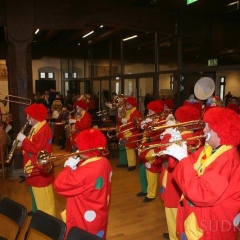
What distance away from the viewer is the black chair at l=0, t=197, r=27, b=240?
2.29m

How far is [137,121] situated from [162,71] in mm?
2404

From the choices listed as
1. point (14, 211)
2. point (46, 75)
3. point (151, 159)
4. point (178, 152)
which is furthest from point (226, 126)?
point (46, 75)

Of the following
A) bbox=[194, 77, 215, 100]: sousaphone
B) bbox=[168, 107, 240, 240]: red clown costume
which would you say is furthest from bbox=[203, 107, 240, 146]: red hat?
bbox=[194, 77, 215, 100]: sousaphone

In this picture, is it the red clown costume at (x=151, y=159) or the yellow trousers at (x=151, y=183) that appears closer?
the red clown costume at (x=151, y=159)

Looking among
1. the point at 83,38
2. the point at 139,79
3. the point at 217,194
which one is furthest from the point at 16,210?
the point at 83,38

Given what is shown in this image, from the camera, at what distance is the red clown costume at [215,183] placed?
167 centimetres

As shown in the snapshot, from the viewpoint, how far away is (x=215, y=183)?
5.36 ft

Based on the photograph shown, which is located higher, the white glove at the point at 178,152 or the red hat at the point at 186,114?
the red hat at the point at 186,114

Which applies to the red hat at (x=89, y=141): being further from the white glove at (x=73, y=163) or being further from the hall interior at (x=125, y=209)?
the hall interior at (x=125, y=209)

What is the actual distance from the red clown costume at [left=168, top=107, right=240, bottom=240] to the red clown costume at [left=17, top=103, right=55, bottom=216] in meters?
1.90

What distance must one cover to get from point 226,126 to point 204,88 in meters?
3.39

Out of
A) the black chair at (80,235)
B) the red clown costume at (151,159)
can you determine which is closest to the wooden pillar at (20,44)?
the red clown costume at (151,159)

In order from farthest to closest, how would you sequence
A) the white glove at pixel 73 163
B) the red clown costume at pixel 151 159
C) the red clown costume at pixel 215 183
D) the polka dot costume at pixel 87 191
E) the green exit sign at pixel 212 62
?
the green exit sign at pixel 212 62 → the red clown costume at pixel 151 159 → the white glove at pixel 73 163 → the polka dot costume at pixel 87 191 → the red clown costume at pixel 215 183

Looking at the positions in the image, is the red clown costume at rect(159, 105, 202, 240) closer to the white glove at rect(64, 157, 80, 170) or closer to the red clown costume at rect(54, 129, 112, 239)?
the red clown costume at rect(54, 129, 112, 239)
